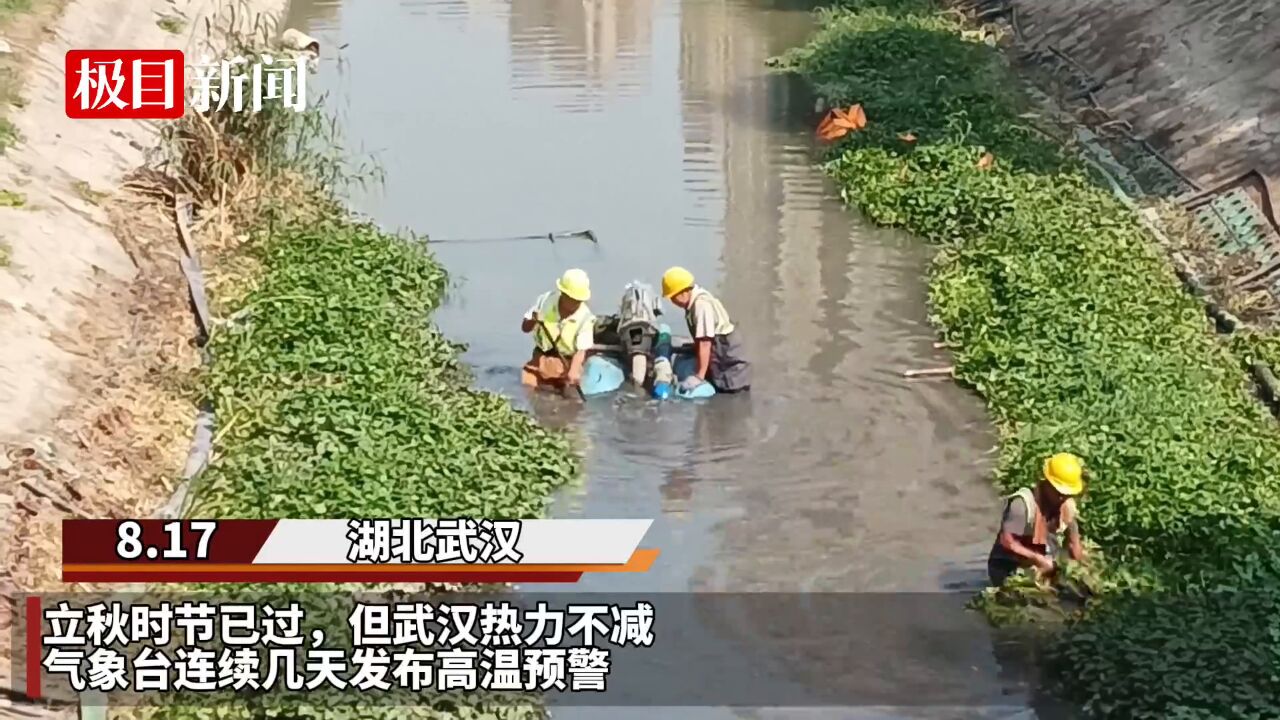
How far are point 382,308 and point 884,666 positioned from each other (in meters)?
5.65

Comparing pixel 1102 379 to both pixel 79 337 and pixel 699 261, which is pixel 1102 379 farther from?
pixel 79 337

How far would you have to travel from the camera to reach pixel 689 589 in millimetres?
10031

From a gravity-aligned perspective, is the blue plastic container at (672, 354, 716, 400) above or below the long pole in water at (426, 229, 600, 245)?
below

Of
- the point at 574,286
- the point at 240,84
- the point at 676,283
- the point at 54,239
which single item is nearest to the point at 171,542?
the point at 574,286

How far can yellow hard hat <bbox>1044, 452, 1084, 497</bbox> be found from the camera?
9.36 meters

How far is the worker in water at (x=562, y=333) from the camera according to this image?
1236 centimetres

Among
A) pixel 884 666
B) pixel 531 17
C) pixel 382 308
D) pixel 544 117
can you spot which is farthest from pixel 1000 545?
pixel 531 17

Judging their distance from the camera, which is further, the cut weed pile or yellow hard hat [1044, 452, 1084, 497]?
yellow hard hat [1044, 452, 1084, 497]


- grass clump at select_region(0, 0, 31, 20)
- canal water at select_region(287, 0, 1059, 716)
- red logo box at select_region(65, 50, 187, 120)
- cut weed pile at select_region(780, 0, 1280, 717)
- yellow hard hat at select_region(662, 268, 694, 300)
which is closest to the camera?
cut weed pile at select_region(780, 0, 1280, 717)

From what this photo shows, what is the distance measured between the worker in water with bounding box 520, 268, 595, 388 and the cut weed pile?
3046 mm

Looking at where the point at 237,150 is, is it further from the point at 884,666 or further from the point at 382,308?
the point at 884,666

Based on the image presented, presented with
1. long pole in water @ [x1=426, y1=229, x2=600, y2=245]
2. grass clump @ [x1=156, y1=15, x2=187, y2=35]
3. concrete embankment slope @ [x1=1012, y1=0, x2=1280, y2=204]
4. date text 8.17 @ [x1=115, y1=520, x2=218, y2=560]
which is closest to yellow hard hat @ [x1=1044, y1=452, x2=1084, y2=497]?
date text 8.17 @ [x1=115, y1=520, x2=218, y2=560]

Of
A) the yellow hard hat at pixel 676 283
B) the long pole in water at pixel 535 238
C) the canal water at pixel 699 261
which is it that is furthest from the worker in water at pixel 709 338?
the long pole in water at pixel 535 238

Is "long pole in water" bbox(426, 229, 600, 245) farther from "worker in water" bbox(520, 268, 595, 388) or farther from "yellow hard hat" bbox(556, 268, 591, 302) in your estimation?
"yellow hard hat" bbox(556, 268, 591, 302)
